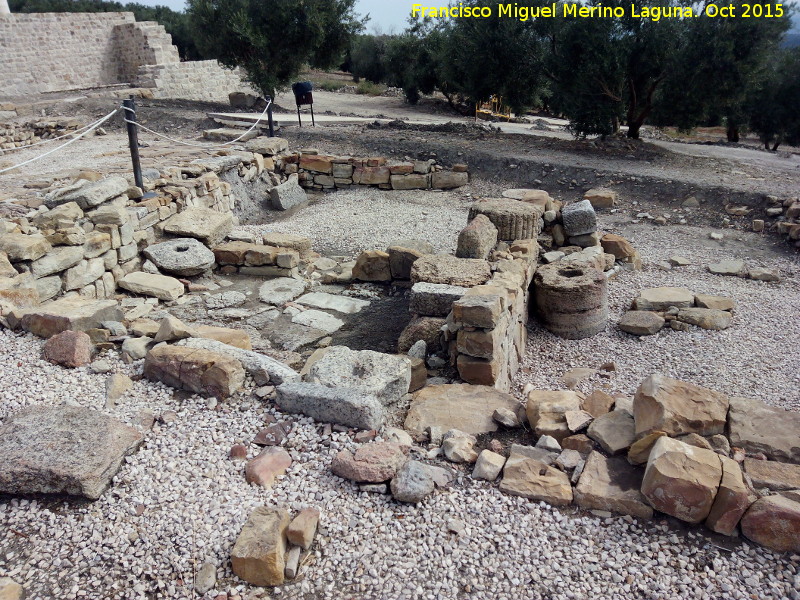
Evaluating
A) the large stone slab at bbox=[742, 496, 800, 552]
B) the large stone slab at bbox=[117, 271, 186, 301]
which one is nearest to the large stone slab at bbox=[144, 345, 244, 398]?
the large stone slab at bbox=[117, 271, 186, 301]

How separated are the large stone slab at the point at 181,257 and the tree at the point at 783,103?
2054 centimetres

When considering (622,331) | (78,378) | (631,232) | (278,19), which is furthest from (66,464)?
(278,19)

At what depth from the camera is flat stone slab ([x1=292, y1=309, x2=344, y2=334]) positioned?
6.95 m

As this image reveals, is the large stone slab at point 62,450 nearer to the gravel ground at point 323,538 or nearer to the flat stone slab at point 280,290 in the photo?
the gravel ground at point 323,538

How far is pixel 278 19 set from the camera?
17.0 meters

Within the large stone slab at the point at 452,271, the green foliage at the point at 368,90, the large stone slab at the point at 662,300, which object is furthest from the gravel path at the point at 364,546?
the green foliage at the point at 368,90

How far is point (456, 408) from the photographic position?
4.56 m

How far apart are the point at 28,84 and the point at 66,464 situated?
2035 centimetres

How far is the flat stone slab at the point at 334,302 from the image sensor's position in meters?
7.53

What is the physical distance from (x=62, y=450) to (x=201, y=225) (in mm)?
5746

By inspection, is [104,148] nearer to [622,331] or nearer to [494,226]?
[494,226]

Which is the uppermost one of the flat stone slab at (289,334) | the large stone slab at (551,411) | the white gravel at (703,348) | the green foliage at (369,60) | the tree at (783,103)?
the green foliage at (369,60)

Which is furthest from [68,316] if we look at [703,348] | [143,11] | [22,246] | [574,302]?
[143,11]

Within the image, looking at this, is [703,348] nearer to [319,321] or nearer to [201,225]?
[319,321]
